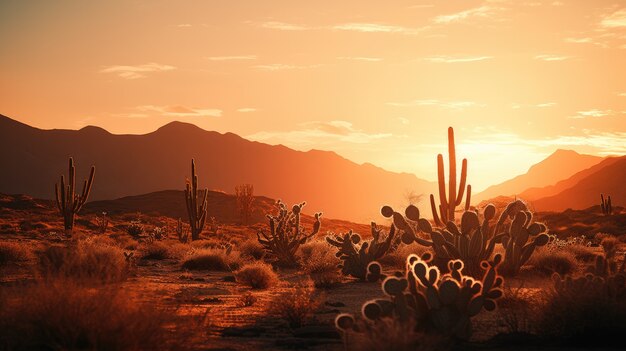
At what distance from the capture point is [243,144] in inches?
7643

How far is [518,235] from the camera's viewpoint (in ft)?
46.6

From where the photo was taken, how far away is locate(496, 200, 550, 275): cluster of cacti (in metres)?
13.5

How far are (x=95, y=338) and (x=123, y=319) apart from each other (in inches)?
12.9

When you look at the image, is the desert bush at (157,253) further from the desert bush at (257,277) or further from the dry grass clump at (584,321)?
the dry grass clump at (584,321)

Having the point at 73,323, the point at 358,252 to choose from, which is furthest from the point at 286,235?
the point at 73,323

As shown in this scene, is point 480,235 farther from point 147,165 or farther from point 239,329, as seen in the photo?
point 147,165

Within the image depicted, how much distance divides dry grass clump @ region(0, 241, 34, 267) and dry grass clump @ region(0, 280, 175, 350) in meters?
13.3

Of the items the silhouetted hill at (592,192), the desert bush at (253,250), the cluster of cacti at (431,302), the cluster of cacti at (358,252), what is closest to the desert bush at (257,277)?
the cluster of cacti at (358,252)

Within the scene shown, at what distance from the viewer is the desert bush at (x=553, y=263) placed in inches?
707

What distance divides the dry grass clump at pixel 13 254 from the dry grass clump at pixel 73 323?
13.3m

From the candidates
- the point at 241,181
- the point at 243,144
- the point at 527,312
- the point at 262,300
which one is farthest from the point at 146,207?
the point at 243,144

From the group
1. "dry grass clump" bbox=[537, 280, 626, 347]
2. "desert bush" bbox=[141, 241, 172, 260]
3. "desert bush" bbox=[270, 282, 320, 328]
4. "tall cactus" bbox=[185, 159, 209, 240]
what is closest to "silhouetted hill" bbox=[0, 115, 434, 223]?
"tall cactus" bbox=[185, 159, 209, 240]

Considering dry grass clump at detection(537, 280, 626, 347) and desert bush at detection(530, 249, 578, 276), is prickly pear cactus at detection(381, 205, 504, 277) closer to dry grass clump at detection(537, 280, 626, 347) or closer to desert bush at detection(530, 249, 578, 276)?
dry grass clump at detection(537, 280, 626, 347)

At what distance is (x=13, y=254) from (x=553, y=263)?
15.5 meters
